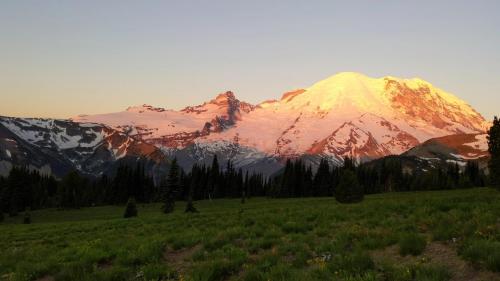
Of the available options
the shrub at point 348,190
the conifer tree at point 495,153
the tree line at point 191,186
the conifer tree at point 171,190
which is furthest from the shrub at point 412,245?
the tree line at point 191,186

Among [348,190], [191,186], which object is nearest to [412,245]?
[348,190]

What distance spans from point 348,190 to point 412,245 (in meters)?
62.1

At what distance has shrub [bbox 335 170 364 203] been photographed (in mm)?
74812

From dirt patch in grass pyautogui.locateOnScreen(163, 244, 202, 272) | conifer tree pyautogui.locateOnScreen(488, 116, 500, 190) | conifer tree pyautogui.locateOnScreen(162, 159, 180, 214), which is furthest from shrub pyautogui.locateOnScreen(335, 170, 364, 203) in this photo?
dirt patch in grass pyautogui.locateOnScreen(163, 244, 202, 272)

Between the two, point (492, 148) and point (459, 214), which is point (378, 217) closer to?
point (459, 214)

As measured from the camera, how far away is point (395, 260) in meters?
13.5

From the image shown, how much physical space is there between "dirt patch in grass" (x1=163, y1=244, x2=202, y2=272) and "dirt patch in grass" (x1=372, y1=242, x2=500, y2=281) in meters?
6.28

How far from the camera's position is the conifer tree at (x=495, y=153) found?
80688mm

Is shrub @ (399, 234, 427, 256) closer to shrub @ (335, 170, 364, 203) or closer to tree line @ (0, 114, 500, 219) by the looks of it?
shrub @ (335, 170, 364, 203)

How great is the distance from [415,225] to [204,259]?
818cm

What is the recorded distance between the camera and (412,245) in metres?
14.2

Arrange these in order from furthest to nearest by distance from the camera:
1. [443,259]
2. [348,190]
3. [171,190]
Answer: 1. [171,190]
2. [348,190]
3. [443,259]

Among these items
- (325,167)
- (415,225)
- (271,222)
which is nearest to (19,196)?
(325,167)

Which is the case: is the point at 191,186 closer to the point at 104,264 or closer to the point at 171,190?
the point at 171,190
